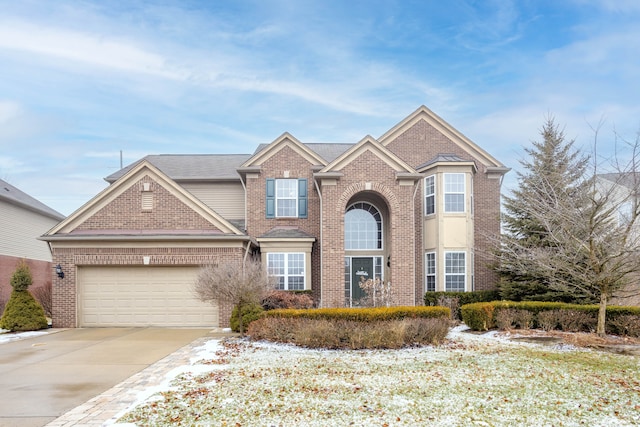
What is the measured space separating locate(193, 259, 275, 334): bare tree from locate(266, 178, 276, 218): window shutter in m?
6.50

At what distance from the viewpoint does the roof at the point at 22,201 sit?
25189 mm

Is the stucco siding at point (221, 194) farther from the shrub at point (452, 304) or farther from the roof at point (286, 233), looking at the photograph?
the shrub at point (452, 304)

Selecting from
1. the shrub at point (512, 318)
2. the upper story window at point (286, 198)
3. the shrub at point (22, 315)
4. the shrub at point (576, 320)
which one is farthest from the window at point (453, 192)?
the shrub at point (22, 315)

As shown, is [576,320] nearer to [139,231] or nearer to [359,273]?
[359,273]

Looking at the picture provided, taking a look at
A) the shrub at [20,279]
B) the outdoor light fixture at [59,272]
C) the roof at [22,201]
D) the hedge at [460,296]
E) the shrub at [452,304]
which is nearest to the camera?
the shrub at [20,279]

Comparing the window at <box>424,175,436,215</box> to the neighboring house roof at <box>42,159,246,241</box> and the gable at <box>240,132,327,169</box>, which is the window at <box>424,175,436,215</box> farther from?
the neighboring house roof at <box>42,159,246,241</box>

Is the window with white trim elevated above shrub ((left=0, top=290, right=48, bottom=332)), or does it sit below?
above

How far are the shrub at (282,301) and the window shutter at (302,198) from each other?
16.1ft

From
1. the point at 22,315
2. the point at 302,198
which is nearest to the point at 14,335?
the point at 22,315

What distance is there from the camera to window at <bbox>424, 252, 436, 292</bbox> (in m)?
20.6

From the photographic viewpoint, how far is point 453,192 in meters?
20.3

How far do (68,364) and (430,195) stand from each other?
48.1ft

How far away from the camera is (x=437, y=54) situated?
18.4 metres

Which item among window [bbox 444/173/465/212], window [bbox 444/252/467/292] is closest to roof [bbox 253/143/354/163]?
window [bbox 444/173/465/212]
